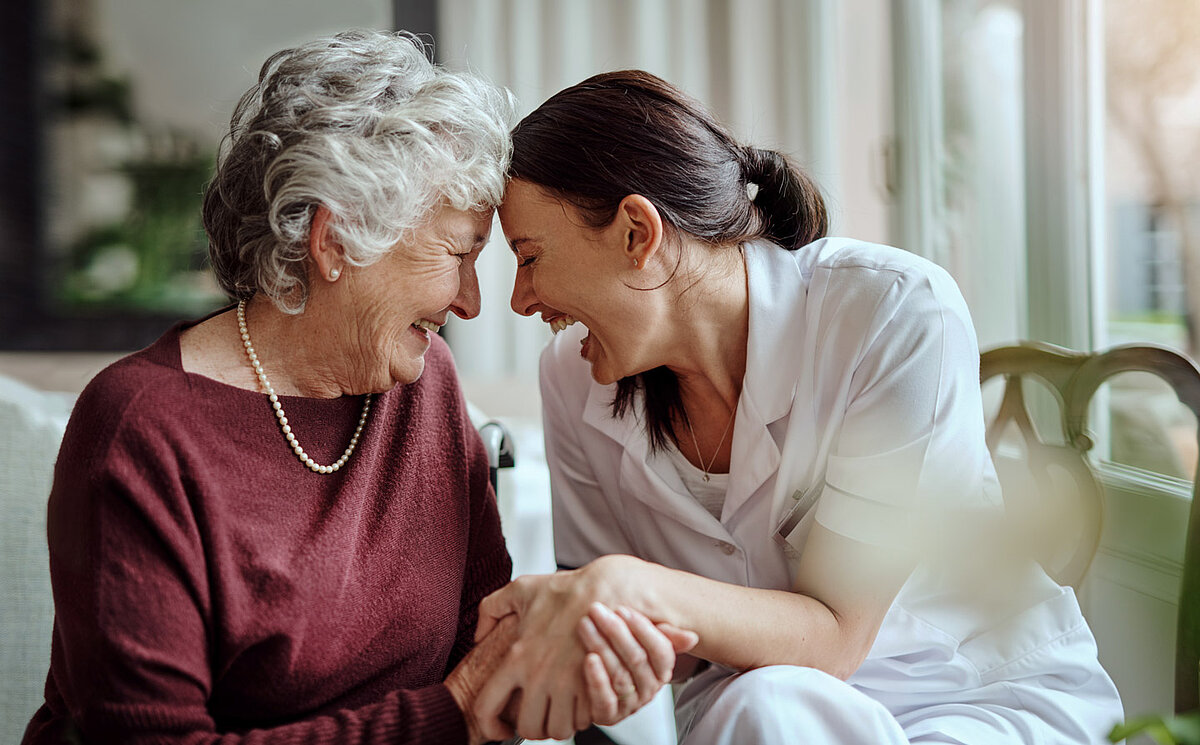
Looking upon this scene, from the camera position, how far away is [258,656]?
0.96 meters

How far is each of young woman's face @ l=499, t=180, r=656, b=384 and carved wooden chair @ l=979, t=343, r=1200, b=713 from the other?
0.52 m

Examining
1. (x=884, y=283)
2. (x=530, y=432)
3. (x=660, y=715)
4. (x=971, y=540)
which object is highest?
(x=884, y=283)

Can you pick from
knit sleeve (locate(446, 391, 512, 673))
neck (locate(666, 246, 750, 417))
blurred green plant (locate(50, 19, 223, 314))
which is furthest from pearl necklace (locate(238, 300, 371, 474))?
blurred green plant (locate(50, 19, 223, 314))

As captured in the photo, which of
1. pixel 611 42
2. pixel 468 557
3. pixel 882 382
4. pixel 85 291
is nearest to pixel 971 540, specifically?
pixel 882 382

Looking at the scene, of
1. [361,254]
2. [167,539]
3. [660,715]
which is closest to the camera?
[167,539]

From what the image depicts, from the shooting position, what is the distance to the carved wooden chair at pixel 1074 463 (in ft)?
3.77

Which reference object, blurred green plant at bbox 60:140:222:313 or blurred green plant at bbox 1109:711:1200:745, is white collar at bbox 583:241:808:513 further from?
blurred green plant at bbox 60:140:222:313

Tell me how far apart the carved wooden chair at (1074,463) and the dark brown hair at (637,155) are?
0.52 metres

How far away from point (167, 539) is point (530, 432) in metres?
1.46

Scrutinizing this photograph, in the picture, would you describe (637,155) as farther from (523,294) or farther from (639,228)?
(523,294)

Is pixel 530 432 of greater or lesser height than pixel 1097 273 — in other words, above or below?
below

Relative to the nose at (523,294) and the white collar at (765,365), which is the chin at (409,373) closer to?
the nose at (523,294)

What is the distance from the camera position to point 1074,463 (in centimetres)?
137

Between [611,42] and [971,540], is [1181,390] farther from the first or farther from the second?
[611,42]
